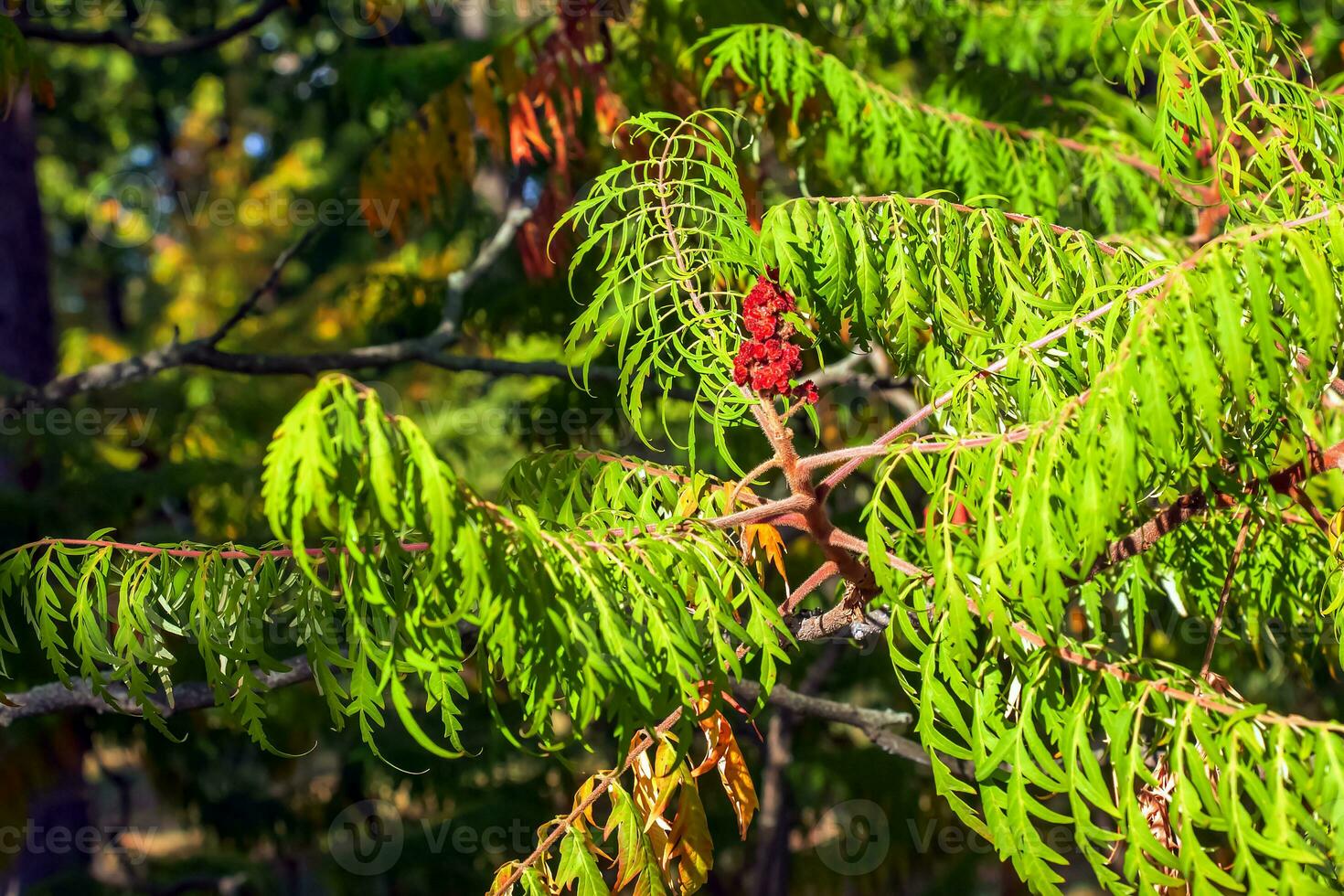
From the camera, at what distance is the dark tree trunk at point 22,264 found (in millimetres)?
8875

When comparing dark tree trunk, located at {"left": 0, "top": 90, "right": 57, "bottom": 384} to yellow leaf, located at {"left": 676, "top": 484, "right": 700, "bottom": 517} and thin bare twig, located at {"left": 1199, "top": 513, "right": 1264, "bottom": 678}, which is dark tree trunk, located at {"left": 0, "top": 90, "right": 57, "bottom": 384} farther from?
thin bare twig, located at {"left": 1199, "top": 513, "right": 1264, "bottom": 678}

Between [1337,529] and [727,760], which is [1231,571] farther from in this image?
[727,760]

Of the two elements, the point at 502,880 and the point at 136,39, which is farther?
the point at 136,39

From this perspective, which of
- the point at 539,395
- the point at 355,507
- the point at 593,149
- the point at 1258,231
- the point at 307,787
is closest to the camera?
the point at 355,507

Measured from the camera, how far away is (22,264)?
30.0 feet

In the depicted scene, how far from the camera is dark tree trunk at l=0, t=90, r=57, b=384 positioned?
8.88 metres

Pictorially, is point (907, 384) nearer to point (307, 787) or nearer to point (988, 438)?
point (988, 438)

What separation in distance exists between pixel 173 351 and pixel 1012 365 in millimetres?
4703

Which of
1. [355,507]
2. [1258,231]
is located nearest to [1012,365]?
[1258,231]

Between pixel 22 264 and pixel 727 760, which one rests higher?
pixel 727 760

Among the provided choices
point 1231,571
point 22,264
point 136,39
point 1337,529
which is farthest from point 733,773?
point 22,264

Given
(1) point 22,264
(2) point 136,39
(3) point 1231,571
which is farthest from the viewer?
(1) point 22,264

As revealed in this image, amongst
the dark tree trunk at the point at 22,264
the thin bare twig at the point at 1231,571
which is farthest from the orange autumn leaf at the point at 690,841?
the dark tree trunk at the point at 22,264

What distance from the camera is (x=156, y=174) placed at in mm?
19656
